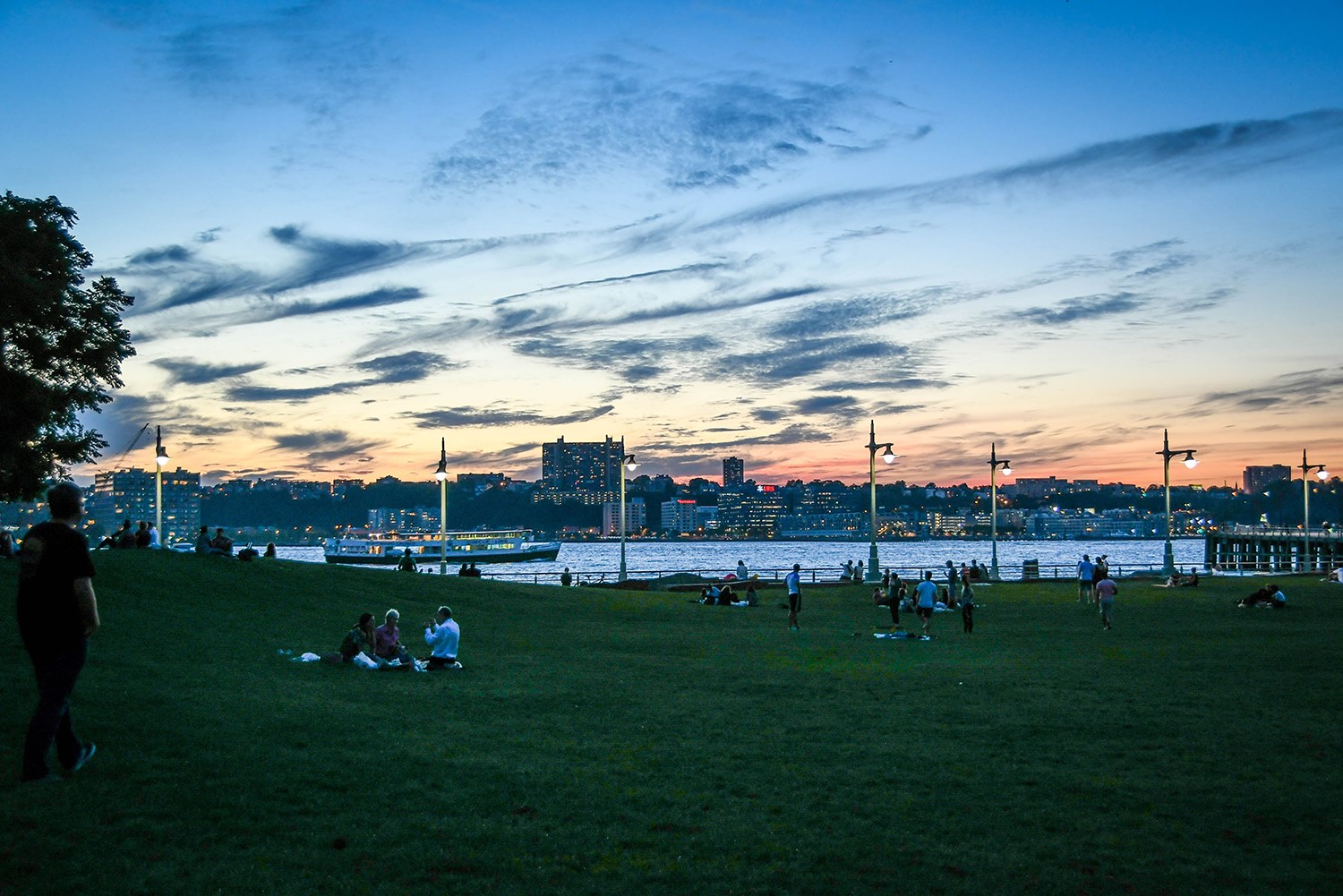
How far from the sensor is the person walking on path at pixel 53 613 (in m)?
7.85

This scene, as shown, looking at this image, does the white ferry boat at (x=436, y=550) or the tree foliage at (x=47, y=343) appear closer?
the tree foliage at (x=47, y=343)

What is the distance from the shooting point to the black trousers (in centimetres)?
786

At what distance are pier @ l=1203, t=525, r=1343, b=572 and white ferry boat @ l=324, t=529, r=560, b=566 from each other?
94733mm

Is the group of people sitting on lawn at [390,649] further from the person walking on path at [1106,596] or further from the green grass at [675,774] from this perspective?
the person walking on path at [1106,596]

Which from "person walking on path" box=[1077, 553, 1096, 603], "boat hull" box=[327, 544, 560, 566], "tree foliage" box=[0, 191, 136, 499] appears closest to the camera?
"tree foliage" box=[0, 191, 136, 499]

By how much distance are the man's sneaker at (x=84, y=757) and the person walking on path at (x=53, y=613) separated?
0.31 metres

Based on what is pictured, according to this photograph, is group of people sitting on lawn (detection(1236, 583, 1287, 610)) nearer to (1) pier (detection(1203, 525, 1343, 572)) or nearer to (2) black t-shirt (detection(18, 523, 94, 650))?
(1) pier (detection(1203, 525, 1343, 572))

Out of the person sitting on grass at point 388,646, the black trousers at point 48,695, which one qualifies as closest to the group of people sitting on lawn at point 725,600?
the person sitting on grass at point 388,646

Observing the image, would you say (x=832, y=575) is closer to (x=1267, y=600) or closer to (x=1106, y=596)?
(x=1267, y=600)

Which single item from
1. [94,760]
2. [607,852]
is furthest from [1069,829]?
Answer: [94,760]

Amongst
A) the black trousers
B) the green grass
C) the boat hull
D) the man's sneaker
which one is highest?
the black trousers

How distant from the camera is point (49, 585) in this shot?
25.8 feet

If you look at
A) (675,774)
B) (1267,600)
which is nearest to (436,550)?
(1267,600)

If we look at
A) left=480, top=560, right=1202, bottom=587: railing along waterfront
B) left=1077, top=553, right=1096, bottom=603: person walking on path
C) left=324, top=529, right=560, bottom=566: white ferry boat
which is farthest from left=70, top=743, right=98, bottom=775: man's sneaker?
left=324, top=529, right=560, bottom=566: white ferry boat
